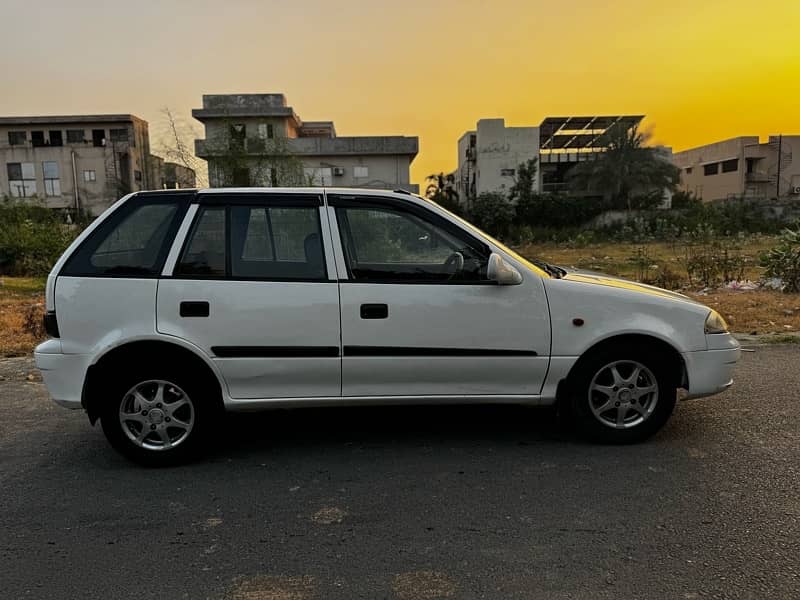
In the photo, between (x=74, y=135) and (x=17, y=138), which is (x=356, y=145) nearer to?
(x=74, y=135)

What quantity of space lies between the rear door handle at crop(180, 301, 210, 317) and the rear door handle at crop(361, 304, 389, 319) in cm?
99

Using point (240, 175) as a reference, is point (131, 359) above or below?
below

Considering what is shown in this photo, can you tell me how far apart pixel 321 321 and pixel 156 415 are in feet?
4.10

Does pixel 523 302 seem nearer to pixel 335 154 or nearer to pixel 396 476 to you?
pixel 396 476

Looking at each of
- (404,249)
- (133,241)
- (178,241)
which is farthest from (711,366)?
(133,241)

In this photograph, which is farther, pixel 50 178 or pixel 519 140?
pixel 50 178

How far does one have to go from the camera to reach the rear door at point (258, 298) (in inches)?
146

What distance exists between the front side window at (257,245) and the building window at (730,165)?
207 ft

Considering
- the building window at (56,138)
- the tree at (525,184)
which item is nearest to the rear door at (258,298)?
the tree at (525,184)

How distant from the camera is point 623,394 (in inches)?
158

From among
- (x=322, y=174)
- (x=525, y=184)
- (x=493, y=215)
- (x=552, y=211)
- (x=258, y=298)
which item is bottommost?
(x=258, y=298)

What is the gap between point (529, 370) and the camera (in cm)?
390

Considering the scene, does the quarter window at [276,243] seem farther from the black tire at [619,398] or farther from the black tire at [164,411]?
the black tire at [619,398]

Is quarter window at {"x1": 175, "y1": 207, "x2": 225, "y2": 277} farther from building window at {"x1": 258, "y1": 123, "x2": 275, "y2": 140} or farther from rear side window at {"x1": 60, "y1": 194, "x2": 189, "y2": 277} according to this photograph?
building window at {"x1": 258, "y1": 123, "x2": 275, "y2": 140}
